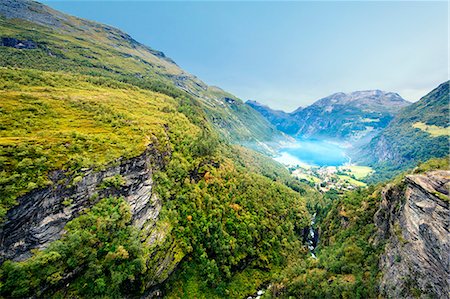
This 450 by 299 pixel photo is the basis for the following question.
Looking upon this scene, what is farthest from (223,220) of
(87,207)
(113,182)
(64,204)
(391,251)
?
(64,204)

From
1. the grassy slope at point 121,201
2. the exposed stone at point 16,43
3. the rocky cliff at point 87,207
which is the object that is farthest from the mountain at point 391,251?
the exposed stone at point 16,43

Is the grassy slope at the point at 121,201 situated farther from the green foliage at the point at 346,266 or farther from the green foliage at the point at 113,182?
the green foliage at the point at 346,266

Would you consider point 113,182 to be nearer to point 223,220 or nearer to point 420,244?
point 223,220

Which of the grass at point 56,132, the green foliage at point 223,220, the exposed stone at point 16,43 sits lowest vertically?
the green foliage at point 223,220

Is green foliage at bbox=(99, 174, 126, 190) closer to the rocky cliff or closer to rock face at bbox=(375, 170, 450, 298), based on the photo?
the rocky cliff

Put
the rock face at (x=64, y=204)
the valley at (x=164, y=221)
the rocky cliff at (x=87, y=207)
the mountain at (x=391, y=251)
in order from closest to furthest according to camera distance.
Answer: the mountain at (x=391, y=251), the rock face at (x=64, y=204), the rocky cliff at (x=87, y=207), the valley at (x=164, y=221)

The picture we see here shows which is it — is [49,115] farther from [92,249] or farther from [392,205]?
[392,205]
